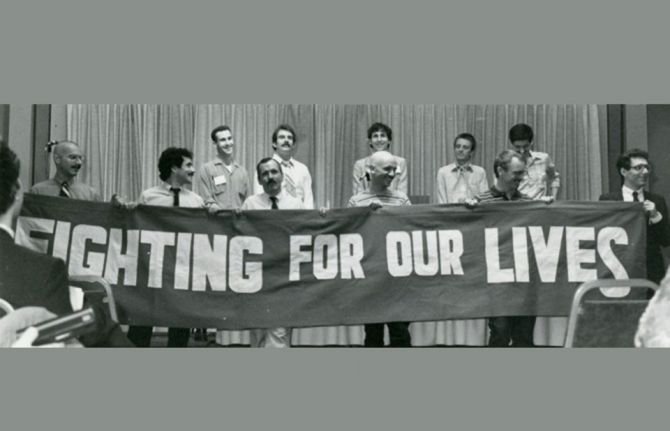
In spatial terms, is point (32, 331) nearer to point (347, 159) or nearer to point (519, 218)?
point (347, 159)

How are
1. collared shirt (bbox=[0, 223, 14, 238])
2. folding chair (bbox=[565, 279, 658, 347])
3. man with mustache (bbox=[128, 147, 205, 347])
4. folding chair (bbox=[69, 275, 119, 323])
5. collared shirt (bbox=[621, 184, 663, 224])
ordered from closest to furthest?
folding chair (bbox=[565, 279, 658, 347])
collared shirt (bbox=[0, 223, 14, 238])
folding chair (bbox=[69, 275, 119, 323])
collared shirt (bbox=[621, 184, 663, 224])
man with mustache (bbox=[128, 147, 205, 347])

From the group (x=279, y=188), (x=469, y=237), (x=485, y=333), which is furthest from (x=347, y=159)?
(x=485, y=333)

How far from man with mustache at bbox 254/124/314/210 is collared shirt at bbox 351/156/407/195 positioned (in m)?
0.40

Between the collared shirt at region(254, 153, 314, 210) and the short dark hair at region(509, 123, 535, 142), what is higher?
the short dark hair at region(509, 123, 535, 142)

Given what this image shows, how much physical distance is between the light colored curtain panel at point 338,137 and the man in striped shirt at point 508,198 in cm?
11

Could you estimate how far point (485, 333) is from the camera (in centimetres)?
948

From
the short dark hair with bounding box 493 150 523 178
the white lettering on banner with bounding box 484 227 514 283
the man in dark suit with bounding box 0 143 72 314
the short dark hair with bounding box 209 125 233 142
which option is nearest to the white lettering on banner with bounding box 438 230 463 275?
the white lettering on banner with bounding box 484 227 514 283

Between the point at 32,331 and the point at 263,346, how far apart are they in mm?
1884

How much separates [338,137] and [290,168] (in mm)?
497

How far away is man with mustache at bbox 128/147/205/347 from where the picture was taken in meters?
9.48

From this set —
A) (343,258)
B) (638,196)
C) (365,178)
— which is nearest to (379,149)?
(365,178)

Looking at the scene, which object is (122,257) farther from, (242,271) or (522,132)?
(522,132)

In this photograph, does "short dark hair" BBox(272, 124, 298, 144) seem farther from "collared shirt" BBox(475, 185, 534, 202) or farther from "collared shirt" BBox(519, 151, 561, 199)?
"collared shirt" BBox(519, 151, 561, 199)

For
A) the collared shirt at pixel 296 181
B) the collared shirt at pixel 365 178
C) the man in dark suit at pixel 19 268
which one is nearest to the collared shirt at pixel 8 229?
the man in dark suit at pixel 19 268
